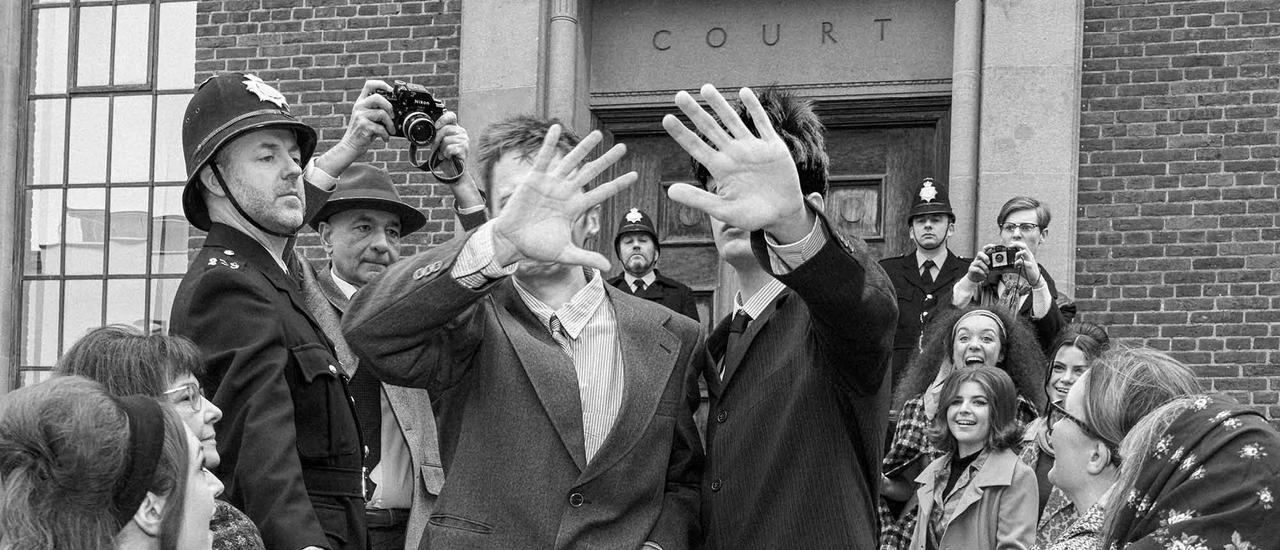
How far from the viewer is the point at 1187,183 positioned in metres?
8.43

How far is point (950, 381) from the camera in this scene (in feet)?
19.9

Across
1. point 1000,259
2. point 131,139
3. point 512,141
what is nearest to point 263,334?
point 512,141

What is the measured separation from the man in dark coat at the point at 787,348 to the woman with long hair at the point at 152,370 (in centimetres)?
113

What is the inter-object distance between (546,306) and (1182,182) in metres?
5.70

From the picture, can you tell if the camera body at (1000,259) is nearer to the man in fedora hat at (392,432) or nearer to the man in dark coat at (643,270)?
the man in dark coat at (643,270)

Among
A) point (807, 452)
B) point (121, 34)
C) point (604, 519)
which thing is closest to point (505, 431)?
point (604, 519)

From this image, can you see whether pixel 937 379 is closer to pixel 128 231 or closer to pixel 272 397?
pixel 272 397

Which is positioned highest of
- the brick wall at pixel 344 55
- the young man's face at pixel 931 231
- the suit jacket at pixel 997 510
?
the brick wall at pixel 344 55

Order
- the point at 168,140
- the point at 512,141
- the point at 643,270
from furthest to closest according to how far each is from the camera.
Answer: the point at 168,140 → the point at 643,270 → the point at 512,141

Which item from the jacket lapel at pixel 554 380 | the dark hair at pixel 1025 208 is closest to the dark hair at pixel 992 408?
the dark hair at pixel 1025 208

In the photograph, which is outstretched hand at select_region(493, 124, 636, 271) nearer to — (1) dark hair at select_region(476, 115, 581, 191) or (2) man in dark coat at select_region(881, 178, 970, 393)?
(1) dark hair at select_region(476, 115, 581, 191)

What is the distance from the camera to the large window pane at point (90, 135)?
430 inches

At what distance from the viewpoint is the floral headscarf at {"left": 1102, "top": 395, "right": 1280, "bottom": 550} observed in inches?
122

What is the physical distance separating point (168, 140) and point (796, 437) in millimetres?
8212
